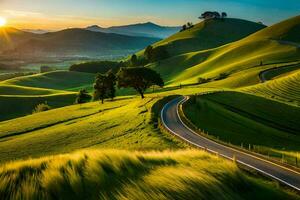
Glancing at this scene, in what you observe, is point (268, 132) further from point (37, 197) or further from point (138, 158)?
point (37, 197)

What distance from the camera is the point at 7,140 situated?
6356 cm

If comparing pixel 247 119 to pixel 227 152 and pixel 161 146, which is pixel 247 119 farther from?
pixel 161 146

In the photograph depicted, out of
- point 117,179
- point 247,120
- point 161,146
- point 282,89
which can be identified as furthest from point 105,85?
point 117,179

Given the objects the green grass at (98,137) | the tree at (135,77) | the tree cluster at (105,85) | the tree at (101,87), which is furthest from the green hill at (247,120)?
the tree cluster at (105,85)

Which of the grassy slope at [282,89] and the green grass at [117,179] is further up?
the green grass at [117,179]

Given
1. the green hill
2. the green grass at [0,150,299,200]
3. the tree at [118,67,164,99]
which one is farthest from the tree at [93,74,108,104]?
the green grass at [0,150,299,200]

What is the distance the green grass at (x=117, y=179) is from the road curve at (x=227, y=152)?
30.3 ft

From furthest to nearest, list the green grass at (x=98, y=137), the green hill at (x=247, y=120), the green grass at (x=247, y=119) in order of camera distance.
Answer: the green grass at (x=247, y=119) < the green hill at (x=247, y=120) < the green grass at (x=98, y=137)

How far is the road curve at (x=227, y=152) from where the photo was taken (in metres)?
25.8

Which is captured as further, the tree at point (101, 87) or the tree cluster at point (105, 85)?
the tree cluster at point (105, 85)

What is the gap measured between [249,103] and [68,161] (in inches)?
2637

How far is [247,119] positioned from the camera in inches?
2522

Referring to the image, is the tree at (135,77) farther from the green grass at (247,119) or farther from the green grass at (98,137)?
the green grass at (98,137)

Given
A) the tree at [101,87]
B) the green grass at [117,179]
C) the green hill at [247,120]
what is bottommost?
the green hill at [247,120]
